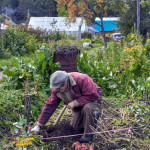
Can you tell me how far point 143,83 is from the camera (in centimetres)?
552

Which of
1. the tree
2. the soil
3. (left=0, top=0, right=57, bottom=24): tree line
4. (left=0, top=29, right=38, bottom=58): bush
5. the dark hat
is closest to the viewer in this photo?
the dark hat

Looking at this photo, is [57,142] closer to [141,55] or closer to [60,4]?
[141,55]

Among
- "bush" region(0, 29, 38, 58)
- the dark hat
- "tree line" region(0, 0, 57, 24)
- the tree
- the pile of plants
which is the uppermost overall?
"tree line" region(0, 0, 57, 24)

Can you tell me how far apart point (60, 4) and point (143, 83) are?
40.3 feet

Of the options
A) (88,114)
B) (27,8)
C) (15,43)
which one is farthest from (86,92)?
(27,8)

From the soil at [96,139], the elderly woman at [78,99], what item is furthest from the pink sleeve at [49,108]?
the soil at [96,139]

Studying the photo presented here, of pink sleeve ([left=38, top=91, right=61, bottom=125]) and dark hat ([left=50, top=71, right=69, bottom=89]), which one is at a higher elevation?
dark hat ([left=50, top=71, right=69, bottom=89])

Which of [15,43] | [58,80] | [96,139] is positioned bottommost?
[96,139]

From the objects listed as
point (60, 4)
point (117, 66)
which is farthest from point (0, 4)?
point (117, 66)

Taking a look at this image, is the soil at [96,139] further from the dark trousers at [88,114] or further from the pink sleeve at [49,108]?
the pink sleeve at [49,108]

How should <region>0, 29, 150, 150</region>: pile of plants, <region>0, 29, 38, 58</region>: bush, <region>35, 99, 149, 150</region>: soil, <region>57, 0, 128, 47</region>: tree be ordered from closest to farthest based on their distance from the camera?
<region>35, 99, 149, 150</region>: soil
<region>0, 29, 150, 150</region>: pile of plants
<region>0, 29, 38, 58</region>: bush
<region>57, 0, 128, 47</region>: tree

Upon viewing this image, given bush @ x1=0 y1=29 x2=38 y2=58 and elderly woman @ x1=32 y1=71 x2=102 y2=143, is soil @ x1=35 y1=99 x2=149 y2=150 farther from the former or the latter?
bush @ x1=0 y1=29 x2=38 y2=58

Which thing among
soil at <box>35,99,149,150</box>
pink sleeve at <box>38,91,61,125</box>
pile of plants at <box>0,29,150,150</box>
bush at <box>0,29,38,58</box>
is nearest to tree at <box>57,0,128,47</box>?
bush at <box>0,29,38,58</box>

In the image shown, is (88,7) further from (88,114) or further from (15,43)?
(88,114)
